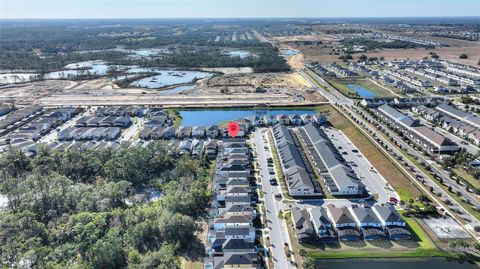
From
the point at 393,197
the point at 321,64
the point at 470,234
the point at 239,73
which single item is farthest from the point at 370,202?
the point at 321,64

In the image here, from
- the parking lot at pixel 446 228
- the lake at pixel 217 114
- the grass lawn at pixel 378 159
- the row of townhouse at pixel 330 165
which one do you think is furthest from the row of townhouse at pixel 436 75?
the parking lot at pixel 446 228

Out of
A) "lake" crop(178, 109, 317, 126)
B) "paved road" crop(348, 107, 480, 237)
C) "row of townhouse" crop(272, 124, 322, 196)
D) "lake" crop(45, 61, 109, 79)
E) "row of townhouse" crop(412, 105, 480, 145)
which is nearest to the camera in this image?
"paved road" crop(348, 107, 480, 237)

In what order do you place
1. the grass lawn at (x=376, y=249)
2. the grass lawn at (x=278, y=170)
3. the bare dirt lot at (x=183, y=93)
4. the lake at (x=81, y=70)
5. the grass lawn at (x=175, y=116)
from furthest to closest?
the lake at (x=81, y=70) → the bare dirt lot at (x=183, y=93) → the grass lawn at (x=175, y=116) → the grass lawn at (x=278, y=170) → the grass lawn at (x=376, y=249)

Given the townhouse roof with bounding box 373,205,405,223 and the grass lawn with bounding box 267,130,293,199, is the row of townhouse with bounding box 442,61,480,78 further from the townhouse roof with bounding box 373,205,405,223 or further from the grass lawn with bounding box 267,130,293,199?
Result: the townhouse roof with bounding box 373,205,405,223

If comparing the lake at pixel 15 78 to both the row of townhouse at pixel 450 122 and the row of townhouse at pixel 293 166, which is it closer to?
the row of townhouse at pixel 293 166

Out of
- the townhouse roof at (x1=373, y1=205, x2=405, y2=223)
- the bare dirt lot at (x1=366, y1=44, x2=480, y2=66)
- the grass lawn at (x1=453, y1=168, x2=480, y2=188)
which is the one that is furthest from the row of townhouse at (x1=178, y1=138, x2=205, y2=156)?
the bare dirt lot at (x1=366, y1=44, x2=480, y2=66)

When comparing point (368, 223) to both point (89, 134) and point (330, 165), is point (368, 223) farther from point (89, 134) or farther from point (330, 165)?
point (89, 134)
